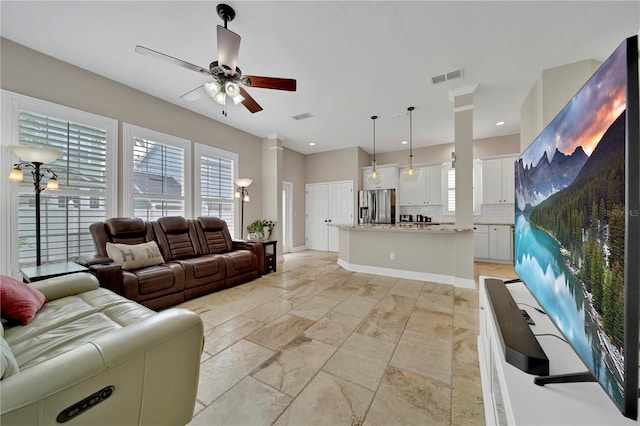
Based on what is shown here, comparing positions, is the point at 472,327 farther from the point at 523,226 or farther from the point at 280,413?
the point at 280,413

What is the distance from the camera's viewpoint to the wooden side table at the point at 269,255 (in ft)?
13.8

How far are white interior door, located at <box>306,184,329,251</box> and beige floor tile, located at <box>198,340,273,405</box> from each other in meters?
4.92

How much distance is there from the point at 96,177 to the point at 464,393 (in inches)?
176

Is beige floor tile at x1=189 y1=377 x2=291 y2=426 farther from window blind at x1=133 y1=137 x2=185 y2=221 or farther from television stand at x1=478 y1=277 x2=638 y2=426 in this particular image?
window blind at x1=133 y1=137 x2=185 y2=221

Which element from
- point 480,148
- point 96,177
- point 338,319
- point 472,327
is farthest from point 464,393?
point 480,148

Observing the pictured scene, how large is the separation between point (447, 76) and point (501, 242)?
12.3 feet

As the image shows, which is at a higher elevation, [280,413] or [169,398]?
[169,398]

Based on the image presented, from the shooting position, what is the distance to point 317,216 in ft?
22.9

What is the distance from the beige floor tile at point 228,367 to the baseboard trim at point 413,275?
2.74 metres

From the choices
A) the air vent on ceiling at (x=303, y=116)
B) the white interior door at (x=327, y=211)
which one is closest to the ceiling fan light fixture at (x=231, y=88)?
the air vent on ceiling at (x=303, y=116)

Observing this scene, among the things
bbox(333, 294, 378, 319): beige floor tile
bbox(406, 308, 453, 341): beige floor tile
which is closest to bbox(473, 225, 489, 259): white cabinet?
bbox(406, 308, 453, 341): beige floor tile

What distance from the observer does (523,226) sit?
1.34 metres

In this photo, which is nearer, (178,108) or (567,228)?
(567,228)

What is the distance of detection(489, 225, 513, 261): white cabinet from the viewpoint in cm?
488
